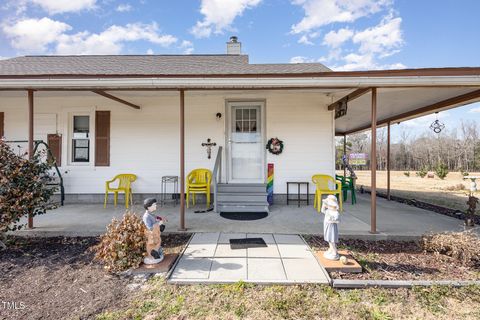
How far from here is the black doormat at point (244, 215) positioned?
14.9 feet

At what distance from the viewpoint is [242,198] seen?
5191mm

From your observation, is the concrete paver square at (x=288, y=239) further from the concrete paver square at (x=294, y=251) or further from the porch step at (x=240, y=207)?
the porch step at (x=240, y=207)

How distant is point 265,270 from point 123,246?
5.30 ft

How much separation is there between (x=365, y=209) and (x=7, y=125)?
9.14 meters

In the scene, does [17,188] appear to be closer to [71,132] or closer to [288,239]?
[71,132]

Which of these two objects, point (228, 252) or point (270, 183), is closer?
point (228, 252)

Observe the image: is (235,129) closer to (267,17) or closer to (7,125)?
(7,125)

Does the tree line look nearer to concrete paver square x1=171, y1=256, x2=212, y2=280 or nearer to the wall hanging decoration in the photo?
the wall hanging decoration

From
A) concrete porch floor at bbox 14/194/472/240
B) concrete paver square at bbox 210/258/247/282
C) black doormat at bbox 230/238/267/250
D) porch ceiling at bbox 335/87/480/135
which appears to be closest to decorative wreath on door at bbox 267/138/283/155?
concrete porch floor at bbox 14/194/472/240

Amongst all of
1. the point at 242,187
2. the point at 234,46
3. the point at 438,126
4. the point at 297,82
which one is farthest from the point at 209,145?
the point at 438,126

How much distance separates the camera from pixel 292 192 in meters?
5.83

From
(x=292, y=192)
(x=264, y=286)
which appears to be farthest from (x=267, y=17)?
(x=264, y=286)

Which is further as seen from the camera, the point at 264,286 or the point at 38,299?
the point at 264,286

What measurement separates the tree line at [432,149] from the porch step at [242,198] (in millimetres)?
21000
